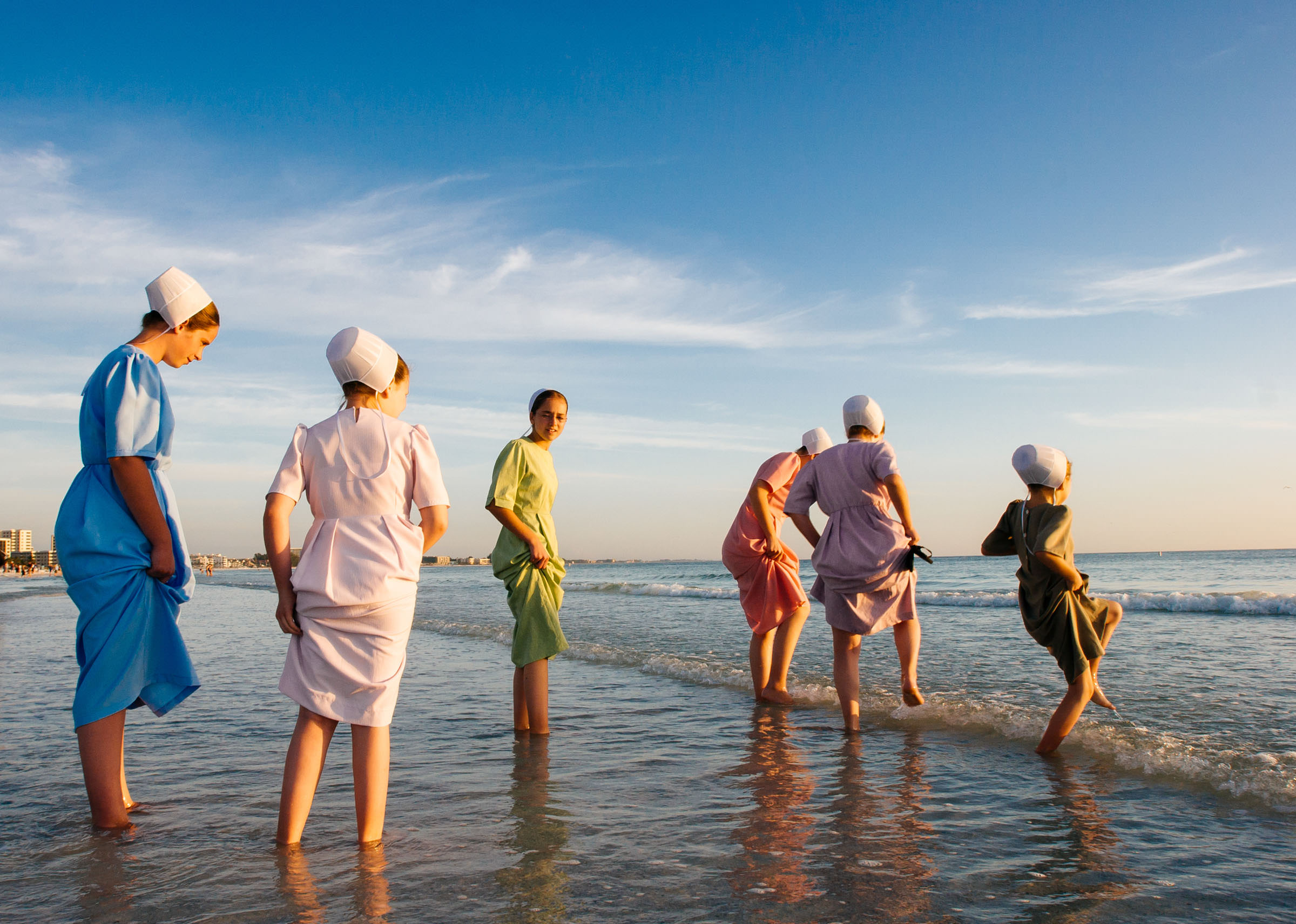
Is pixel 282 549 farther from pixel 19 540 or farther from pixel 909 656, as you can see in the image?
pixel 19 540

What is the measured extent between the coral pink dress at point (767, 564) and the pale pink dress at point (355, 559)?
338 cm

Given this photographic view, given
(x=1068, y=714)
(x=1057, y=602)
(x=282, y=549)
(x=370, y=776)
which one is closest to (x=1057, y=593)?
(x=1057, y=602)

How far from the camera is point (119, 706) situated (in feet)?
9.59

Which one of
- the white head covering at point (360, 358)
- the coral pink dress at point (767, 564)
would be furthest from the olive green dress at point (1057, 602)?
the white head covering at point (360, 358)

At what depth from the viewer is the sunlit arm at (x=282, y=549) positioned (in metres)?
2.69

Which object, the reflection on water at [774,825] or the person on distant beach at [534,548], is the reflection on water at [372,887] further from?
the person on distant beach at [534,548]

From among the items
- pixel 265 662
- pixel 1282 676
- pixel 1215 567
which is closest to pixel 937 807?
pixel 1282 676

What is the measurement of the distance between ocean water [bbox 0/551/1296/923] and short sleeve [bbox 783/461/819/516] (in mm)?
1347

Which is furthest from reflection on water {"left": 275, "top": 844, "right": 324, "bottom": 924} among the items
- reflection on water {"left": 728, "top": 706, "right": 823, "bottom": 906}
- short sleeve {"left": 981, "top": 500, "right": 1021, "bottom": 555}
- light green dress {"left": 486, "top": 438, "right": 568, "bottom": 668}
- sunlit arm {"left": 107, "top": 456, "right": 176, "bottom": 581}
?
short sleeve {"left": 981, "top": 500, "right": 1021, "bottom": 555}

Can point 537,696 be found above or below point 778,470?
below

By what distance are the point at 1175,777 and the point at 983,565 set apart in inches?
1971

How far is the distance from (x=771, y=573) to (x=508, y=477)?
7.75ft

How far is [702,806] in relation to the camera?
3.40 meters

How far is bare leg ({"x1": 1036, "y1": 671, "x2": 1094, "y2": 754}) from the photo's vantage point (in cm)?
411
